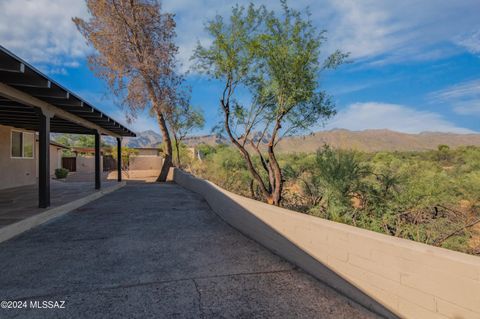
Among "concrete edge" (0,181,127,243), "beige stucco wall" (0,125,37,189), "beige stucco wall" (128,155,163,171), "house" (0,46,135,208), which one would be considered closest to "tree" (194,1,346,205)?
"house" (0,46,135,208)

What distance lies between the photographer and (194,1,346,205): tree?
22.5 feet

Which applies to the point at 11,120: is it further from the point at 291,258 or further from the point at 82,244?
the point at 291,258

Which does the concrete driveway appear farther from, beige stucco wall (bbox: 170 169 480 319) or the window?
the window

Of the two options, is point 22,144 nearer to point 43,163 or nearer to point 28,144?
point 28,144

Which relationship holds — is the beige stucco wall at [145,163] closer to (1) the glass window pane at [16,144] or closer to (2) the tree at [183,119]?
(2) the tree at [183,119]

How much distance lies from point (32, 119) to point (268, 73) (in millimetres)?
8555

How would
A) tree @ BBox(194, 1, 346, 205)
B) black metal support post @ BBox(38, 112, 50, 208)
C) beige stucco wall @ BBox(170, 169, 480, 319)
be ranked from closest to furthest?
1. beige stucco wall @ BBox(170, 169, 480, 319)
2. black metal support post @ BBox(38, 112, 50, 208)
3. tree @ BBox(194, 1, 346, 205)

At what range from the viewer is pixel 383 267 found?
263 centimetres

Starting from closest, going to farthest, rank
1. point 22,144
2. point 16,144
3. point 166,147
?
point 16,144
point 22,144
point 166,147

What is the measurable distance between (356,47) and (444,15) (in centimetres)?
301

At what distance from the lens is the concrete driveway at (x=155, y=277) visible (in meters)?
2.72

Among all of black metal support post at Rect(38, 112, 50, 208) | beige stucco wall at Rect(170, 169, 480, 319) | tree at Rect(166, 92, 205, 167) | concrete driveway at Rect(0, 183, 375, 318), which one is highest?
tree at Rect(166, 92, 205, 167)

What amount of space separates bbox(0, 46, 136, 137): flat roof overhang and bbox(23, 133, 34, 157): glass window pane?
1.44m

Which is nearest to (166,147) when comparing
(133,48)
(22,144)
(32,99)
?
(133,48)
